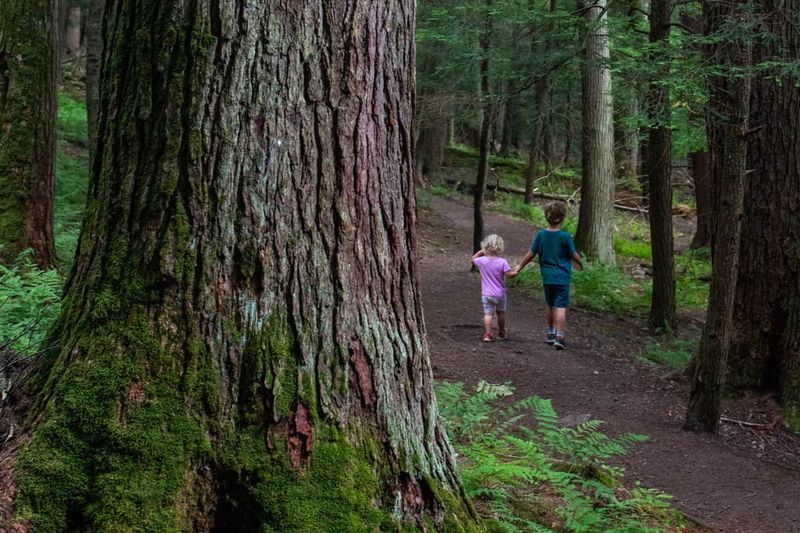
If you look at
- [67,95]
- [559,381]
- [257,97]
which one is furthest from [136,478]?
[67,95]

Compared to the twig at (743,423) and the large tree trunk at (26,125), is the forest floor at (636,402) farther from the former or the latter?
the large tree trunk at (26,125)

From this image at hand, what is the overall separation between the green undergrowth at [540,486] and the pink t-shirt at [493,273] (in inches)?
170

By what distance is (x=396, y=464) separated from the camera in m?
3.00

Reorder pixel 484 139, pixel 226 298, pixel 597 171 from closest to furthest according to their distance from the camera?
pixel 226 298 → pixel 484 139 → pixel 597 171

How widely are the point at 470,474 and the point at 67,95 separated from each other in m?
27.4

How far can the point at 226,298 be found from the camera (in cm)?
279

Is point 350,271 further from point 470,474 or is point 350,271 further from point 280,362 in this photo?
point 470,474

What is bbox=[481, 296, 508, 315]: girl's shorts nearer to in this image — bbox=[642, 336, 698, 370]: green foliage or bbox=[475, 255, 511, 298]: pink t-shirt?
bbox=[475, 255, 511, 298]: pink t-shirt

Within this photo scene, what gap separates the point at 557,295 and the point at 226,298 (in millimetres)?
7857

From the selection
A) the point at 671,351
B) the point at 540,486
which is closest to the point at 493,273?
the point at 671,351

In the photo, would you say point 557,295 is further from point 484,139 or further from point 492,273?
point 484,139

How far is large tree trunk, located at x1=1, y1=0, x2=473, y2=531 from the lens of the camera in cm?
270

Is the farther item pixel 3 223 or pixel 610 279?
pixel 610 279

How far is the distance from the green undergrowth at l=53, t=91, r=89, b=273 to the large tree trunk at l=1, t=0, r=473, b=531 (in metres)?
5.39
